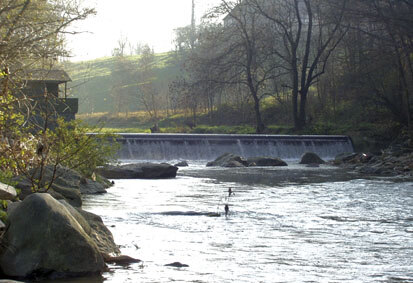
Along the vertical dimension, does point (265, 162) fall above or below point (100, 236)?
above

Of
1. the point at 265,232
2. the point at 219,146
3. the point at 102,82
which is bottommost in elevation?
the point at 265,232

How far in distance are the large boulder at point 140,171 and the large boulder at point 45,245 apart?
39.8 feet

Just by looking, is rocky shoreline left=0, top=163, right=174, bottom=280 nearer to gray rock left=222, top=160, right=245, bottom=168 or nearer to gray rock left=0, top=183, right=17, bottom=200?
gray rock left=0, top=183, right=17, bottom=200

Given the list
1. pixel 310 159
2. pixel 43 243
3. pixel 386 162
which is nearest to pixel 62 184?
pixel 43 243

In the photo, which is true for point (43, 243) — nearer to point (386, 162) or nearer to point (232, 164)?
point (232, 164)

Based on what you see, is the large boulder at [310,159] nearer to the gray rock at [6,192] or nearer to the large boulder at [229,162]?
the large boulder at [229,162]

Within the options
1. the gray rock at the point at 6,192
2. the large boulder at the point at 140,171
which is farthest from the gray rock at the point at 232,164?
the gray rock at the point at 6,192

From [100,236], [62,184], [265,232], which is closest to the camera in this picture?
[100,236]

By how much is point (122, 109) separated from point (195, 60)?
3774 centimetres

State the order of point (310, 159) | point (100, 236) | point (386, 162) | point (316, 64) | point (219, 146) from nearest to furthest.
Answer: point (100, 236) → point (386, 162) → point (310, 159) → point (219, 146) → point (316, 64)

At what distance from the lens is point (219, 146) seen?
29.2 meters

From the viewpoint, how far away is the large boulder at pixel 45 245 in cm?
639

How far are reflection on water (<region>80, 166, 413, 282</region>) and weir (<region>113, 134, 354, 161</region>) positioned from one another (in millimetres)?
10791

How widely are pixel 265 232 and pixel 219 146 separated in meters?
19.9
